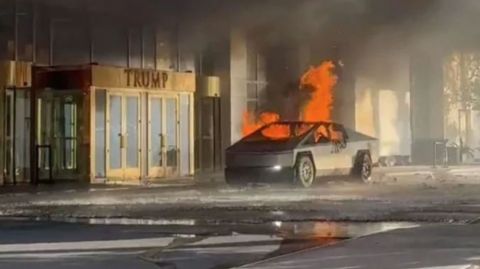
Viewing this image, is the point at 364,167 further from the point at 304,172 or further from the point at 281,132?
Result: the point at 304,172

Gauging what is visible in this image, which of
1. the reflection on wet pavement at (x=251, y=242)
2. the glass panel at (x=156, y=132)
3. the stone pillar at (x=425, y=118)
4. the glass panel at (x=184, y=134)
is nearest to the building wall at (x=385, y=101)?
the stone pillar at (x=425, y=118)

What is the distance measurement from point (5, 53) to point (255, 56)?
6926 millimetres

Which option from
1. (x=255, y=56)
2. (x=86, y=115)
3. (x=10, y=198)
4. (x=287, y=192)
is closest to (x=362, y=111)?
(x=255, y=56)

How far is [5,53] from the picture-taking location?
19562 mm

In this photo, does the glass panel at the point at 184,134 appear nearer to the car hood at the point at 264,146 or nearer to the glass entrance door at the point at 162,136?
the glass entrance door at the point at 162,136

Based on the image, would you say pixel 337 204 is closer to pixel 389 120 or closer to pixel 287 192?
pixel 287 192

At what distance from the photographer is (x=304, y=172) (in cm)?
1705

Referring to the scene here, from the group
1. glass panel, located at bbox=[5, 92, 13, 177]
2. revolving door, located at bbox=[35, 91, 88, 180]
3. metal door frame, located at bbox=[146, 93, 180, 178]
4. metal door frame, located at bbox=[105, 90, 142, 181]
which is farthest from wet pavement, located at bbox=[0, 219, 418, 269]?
metal door frame, located at bbox=[146, 93, 180, 178]

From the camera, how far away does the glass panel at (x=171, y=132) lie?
72.6 ft

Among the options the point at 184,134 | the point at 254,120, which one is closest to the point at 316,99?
the point at 254,120

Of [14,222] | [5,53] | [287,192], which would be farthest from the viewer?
[5,53]

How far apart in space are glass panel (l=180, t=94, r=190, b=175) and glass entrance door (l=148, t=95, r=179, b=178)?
187 mm

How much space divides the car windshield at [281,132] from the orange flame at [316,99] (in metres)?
4.47

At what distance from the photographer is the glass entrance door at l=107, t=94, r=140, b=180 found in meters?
20.5
